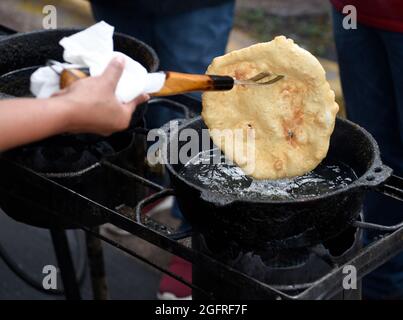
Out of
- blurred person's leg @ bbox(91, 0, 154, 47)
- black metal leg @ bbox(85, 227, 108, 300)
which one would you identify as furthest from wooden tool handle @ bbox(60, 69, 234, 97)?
blurred person's leg @ bbox(91, 0, 154, 47)

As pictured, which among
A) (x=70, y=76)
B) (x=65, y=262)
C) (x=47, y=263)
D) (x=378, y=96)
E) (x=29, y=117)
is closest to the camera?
(x=29, y=117)

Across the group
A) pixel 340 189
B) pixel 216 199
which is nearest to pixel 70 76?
pixel 216 199

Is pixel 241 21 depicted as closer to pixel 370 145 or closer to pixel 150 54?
pixel 150 54

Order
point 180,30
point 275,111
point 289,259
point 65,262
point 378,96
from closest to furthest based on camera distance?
point 275,111, point 289,259, point 65,262, point 378,96, point 180,30

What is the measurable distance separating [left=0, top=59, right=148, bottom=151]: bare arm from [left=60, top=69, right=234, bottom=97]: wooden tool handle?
2.2 inches

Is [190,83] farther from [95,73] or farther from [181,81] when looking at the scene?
[95,73]

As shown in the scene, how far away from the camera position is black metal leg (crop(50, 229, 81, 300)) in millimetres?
2393

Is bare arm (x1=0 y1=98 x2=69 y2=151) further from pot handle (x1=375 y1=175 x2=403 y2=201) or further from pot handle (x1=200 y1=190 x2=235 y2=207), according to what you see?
pot handle (x1=375 y1=175 x2=403 y2=201)

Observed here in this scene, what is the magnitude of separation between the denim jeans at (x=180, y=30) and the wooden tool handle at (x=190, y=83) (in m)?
1.25

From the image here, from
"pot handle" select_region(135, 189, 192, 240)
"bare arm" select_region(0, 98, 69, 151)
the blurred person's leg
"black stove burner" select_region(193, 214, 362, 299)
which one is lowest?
"black stove burner" select_region(193, 214, 362, 299)

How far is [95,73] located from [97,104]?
0.32ft

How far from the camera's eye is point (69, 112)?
1354 mm
